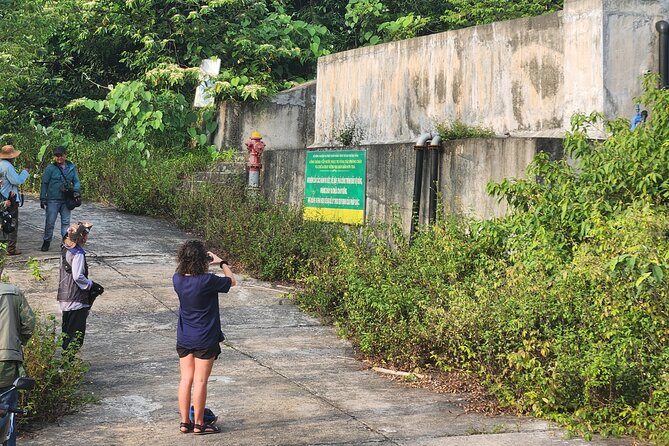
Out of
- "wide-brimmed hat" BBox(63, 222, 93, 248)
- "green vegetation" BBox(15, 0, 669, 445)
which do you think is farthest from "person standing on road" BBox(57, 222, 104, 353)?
"green vegetation" BBox(15, 0, 669, 445)

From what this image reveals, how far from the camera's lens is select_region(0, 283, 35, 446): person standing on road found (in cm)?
582

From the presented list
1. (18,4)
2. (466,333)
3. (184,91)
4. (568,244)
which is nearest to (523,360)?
(466,333)

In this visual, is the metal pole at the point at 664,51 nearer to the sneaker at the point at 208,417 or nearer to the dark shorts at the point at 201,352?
the dark shorts at the point at 201,352

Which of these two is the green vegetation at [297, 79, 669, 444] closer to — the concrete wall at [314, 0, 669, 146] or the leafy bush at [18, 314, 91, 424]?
the concrete wall at [314, 0, 669, 146]

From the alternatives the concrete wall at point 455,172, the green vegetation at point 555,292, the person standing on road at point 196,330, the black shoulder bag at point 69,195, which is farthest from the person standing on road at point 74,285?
the black shoulder bag at point 69,195

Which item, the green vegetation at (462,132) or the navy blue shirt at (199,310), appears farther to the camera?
the green vegetation at (462,132)

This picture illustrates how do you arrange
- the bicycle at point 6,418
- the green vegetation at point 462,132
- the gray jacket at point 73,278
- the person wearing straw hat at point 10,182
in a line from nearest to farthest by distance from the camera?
the bicycle at point 6,418, the gray jacket at point 73,278, the green vegetation at point 462,132, the person wearing straw hat at point 10,182

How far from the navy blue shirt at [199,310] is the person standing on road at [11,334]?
4.40 ft

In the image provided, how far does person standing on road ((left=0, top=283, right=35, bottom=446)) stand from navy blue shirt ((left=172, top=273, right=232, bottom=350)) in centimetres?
134

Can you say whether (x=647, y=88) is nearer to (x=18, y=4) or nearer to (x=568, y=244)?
(x=568, y=244)

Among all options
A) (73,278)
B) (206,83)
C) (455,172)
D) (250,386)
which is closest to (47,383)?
(73,278)

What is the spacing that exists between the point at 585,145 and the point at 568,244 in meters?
1.04

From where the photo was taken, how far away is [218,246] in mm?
14180

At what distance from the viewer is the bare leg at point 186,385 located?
6996 millimetres
